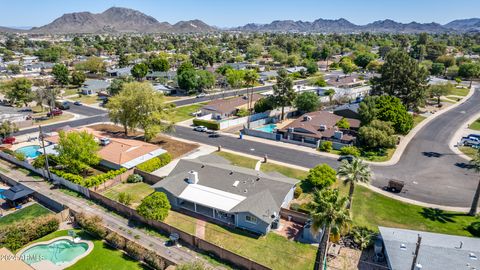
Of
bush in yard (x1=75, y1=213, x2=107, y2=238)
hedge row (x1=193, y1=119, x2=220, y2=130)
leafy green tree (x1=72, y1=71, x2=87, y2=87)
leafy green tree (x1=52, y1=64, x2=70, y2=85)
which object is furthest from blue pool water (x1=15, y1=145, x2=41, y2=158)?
leafy green tree (x1=52, y1=64, x2=70, y2=85)

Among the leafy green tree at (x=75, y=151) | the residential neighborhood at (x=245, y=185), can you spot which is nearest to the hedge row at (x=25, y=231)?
the residential neighborhood at (x=245, y=185)

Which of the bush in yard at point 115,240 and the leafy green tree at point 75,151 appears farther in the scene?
the leafy green tree at point 75,151

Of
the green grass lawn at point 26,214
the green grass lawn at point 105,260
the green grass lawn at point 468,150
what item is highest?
the green grass lawn at point 468,150

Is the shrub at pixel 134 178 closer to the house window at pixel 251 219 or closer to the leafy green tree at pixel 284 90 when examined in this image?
the house window at pixel 251 219

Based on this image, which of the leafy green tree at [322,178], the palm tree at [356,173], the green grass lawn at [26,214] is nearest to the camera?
the palm tree at [356,173]

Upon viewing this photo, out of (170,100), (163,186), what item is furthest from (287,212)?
(170,100)

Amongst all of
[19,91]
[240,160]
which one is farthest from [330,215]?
[19,91]

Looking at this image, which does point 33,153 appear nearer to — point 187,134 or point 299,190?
point 187,134
